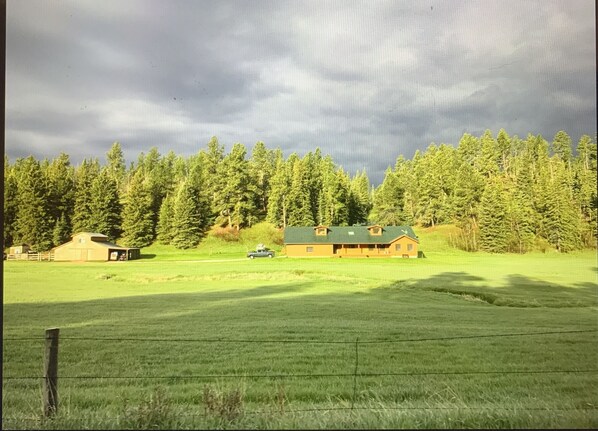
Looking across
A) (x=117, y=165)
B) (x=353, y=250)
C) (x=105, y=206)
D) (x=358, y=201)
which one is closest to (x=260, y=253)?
(x=353, y=250)

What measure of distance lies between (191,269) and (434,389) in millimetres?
17378

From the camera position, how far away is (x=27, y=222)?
1688 cm

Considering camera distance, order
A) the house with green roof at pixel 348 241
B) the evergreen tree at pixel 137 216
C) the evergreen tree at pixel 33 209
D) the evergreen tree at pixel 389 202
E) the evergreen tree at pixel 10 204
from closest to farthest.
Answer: the evergreen tree at pixel 10 204 → the evergreen tree at pixel 33 209 → the evergreen tree at pixel 137 216 → the house with green roof at pixel 348 241 → the evergreen tree at pixel 389 202

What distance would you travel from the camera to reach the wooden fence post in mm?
4152

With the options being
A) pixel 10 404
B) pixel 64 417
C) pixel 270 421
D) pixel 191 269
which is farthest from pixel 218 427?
pixel 191 269

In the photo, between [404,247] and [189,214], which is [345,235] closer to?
[404,247]

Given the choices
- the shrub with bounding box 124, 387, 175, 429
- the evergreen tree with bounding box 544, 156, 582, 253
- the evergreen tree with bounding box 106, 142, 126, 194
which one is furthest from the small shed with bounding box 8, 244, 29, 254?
the evergreen tree with bounding box 544, 156, 582, 253

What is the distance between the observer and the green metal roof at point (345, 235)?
24453 mm

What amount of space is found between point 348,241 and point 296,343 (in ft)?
51.6

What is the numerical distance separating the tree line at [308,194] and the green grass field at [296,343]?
182 cm

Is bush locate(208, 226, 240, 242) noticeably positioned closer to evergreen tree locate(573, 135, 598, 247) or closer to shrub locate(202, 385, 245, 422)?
shrub locate(202, 385, 245, 422)

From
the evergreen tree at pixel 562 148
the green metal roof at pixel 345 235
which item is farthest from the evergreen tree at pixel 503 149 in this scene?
the green metal roof at pixel 345 235

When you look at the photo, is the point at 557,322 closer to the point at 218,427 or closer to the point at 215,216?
the point at 218,427

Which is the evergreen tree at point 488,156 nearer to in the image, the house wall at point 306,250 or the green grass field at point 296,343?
the green grass field at point 296,343
